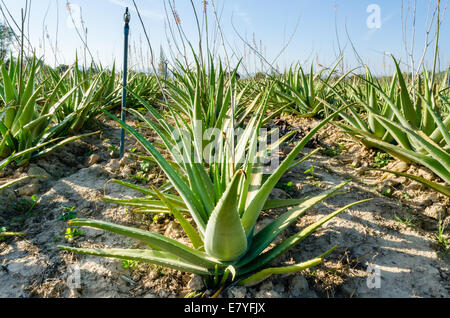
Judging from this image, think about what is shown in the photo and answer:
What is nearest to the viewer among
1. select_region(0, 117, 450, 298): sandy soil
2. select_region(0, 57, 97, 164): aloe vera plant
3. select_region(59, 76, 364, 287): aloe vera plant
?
select_region(59, 76, 364, 287): aloe vera plant

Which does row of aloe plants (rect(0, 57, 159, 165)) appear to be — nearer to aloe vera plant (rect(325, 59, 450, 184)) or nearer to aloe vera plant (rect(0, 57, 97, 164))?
aloe vera plant (rect(0, 57, 97, 164))

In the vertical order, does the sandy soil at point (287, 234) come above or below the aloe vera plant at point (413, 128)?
below

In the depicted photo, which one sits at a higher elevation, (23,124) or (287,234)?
(23,124)

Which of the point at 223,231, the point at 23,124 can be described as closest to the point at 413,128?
the point at 223,231

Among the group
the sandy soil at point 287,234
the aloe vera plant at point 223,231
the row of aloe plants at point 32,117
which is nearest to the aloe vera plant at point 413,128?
the sandy soil at point 287,234

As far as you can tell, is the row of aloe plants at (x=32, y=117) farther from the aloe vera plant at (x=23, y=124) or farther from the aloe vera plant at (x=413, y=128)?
the aloe vera plant at (x=413, y=128)

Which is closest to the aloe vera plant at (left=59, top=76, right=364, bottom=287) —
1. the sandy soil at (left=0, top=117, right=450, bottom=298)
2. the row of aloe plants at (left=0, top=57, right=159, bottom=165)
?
the sandy soil at (left=0, top=117, right=450, bottom=298)

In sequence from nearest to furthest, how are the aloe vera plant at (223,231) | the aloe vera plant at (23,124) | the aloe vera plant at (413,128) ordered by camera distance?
the aloe vera plant at (223,231) → the aloe vera plant at (413,128) → the aloe vera plant at (23,124)

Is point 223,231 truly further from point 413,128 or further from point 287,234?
point 413,128

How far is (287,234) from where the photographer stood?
1.52m

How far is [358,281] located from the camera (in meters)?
1.24

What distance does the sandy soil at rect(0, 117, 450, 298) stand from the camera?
47.8 inches

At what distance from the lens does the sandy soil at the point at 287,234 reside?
3.98ft
